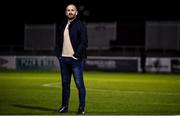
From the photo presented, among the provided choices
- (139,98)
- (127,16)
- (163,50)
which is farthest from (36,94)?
(127,16)

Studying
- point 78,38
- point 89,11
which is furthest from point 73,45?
point 89,11

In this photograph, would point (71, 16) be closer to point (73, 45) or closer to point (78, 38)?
point (78, 38)

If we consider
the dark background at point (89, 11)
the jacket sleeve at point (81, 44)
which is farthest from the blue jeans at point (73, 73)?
the dark background at point (89, 11)

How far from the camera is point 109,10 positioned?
58.2 meters

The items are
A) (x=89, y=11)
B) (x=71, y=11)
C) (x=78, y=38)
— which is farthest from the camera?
(x=89, y=11)

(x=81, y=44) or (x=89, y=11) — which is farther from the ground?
(x=89, y=11)

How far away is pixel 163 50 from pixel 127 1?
17.4 metres

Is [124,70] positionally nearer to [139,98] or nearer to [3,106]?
[139,98]

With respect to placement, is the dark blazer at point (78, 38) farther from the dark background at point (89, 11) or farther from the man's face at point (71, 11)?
the dark background at point (89, 11)

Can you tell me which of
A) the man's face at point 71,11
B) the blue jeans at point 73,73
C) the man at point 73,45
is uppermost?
the man's face at point 71,11

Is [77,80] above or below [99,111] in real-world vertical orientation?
above

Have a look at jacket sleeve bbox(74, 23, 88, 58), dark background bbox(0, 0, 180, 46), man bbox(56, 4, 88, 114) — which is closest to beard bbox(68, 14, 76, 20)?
man bbox(56, 4, 88, 114)

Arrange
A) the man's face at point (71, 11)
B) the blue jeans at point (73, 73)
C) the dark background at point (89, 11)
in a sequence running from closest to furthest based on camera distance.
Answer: the man's face at point (71, 11) < the blue jeans at point (73, 73) < the dark background at point (89, 11)

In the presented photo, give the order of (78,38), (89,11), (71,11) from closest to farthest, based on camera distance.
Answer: (71,11) → (78,38) → (89,11)
